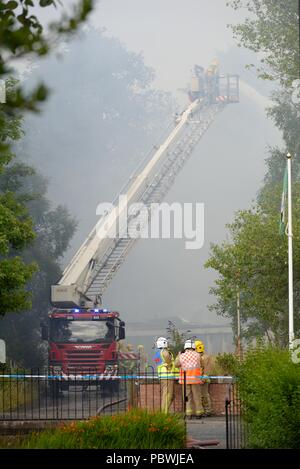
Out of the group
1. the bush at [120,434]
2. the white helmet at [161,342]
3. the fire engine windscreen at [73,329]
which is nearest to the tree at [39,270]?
the fire engine windscreen at [73,329]

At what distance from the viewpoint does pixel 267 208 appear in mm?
39156

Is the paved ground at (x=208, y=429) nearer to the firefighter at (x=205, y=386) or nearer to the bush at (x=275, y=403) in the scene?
the firefighter at (x=205, y=386)

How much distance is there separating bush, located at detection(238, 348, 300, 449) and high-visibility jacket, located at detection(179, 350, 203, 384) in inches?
357

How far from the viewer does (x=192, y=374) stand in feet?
86.6

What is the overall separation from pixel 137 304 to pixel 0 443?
8115cm

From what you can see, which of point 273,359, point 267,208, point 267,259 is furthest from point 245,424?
point 267,208

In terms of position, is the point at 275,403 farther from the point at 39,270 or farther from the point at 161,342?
the point at 39,270

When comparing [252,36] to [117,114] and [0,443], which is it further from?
[117,114]

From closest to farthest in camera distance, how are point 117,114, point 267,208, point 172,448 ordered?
point 172,448, point 267,208, point 117,114

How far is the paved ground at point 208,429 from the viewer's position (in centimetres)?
2126

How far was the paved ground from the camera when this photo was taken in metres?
21.3

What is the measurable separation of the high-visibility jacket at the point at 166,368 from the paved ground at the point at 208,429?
101 centimetres

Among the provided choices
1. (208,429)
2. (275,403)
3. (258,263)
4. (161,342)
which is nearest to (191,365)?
(161,342)

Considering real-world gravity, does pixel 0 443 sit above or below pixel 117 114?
below
